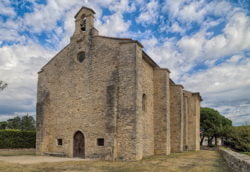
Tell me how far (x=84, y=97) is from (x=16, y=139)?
9.98 meters

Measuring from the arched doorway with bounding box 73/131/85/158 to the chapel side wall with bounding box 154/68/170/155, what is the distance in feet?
19.1

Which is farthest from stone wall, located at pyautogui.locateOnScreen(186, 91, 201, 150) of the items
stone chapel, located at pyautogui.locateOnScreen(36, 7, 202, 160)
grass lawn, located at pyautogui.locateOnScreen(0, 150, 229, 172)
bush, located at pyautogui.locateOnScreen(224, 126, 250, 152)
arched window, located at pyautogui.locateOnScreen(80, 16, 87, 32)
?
arched window, located at pyautogui.locateOnScreen(80, 16, 87, 32)

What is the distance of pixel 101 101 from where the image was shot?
15109 mm

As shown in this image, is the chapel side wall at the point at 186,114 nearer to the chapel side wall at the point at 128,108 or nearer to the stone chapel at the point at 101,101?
the stone chapel at the point at 101,101

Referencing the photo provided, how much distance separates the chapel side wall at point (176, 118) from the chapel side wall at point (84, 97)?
868cm

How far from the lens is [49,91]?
60.1 feet


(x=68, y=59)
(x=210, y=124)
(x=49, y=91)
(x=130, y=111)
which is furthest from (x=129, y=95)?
(x=210, y=124)

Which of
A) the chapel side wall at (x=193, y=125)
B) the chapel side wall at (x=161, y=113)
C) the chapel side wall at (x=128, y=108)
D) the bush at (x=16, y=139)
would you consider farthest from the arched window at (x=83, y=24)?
the chapel side wall at (x=193, y=125)

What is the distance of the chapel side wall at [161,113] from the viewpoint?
17.5 meters

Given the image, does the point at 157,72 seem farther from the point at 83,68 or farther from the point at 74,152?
the point at 74,152

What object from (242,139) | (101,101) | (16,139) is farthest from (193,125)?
(16,139)

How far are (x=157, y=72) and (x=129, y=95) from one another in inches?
227

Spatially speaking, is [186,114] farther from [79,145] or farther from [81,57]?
A: [81,57]

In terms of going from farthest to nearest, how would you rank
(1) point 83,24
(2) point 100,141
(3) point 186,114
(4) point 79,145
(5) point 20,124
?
(5) point 20,124
(3) point 186,114
(1) point 83,24
(4) point 79,145
(2) point 100,141
